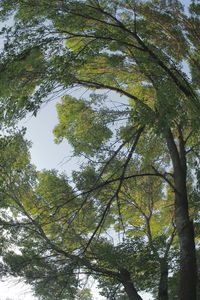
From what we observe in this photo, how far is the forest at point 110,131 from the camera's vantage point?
3.93m

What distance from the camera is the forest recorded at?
3930 millimetres

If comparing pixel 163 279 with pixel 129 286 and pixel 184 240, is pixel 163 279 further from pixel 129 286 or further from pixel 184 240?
pixel 184 240

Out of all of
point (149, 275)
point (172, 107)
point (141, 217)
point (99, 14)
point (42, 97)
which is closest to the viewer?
point (172, 107)

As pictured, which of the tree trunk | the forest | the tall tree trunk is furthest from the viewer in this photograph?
the tall tree trunk

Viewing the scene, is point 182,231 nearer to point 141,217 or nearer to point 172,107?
point 172,107

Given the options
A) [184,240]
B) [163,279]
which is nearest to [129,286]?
[163,279]

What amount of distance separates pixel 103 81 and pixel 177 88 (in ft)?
9.51

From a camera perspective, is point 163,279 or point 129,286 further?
point 129,286

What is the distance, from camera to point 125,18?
566 centimetres

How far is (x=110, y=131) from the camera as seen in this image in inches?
266

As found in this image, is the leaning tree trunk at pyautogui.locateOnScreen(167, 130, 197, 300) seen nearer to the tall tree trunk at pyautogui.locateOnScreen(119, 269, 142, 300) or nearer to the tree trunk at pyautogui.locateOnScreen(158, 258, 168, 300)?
the tree trunk at pyautogui.locateOnScreen(158, 258, 168, 300)

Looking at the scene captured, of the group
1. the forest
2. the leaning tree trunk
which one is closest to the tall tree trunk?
the forest

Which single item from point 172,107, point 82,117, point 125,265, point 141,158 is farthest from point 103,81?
point 125,265

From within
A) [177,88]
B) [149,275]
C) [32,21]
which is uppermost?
A: [32,21]
